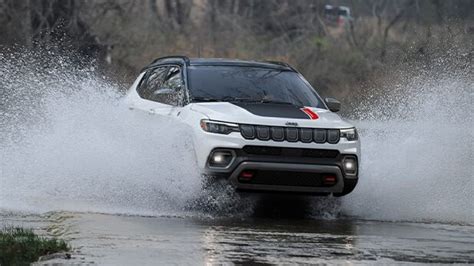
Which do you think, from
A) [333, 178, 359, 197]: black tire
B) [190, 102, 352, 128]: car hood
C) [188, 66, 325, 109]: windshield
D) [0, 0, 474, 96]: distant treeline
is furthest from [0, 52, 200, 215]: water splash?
[0, 0, 474, 96]: distant treeline

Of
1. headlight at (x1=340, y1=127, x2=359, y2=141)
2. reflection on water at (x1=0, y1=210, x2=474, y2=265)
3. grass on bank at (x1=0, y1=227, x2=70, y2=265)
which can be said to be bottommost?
grass on bank at (x1=0, y1=227, x2=70, y2=265)

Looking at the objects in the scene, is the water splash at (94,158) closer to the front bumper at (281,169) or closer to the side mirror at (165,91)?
the side mirror at (165,91)

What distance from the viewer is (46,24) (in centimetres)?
3719

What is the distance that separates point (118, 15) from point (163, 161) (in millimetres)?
27163

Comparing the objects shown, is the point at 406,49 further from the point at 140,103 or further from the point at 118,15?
the point at 140,103

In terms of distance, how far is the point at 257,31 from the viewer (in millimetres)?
44500

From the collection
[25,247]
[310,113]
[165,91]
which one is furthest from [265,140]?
[25,247]

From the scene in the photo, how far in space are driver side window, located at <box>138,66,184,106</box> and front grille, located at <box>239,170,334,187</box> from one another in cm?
153

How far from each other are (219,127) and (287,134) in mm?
692

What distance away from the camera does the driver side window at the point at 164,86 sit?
13.6 meters

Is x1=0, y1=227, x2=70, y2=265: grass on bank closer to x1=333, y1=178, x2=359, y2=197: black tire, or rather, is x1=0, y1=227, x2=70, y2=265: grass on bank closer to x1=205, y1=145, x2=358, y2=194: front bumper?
x1=205, y1=145, x2=358, y2=194: front bumper

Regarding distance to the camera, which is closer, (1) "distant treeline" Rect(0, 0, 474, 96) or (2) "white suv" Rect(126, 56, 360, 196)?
(2) "white suv" Rect(126, 56, 360, 196)

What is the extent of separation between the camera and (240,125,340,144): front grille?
12289 mm

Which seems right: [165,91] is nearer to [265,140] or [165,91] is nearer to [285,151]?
[265,140]
